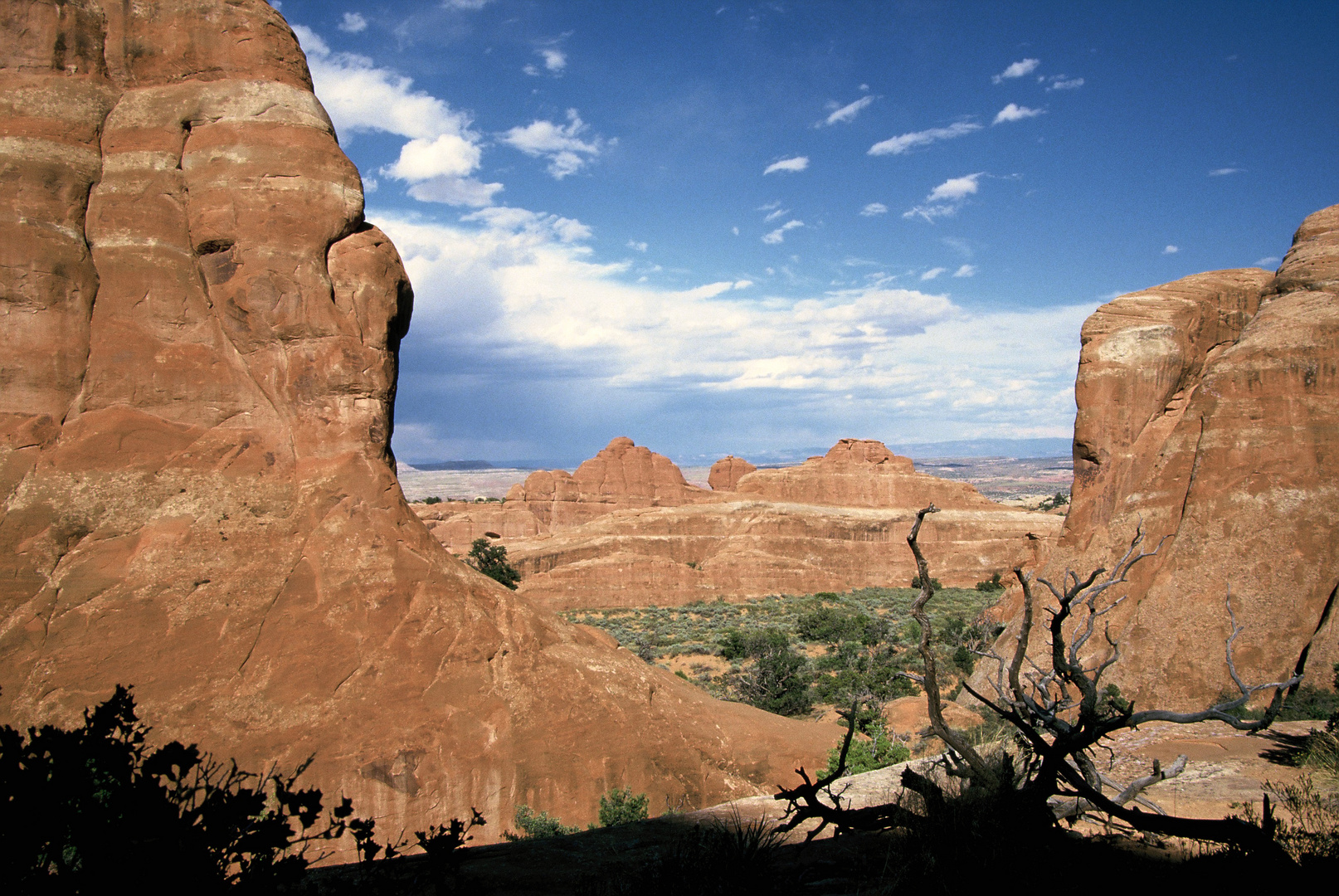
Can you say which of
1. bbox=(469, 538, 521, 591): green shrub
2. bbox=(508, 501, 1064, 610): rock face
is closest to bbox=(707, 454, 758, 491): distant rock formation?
bbox=(508, 501, 1064, 610): rock face

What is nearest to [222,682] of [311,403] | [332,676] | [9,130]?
[332,676]

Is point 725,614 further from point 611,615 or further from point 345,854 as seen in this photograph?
point 345,854

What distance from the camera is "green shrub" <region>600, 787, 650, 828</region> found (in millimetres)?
10906

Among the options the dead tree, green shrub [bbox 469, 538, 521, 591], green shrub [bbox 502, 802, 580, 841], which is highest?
the dead tree

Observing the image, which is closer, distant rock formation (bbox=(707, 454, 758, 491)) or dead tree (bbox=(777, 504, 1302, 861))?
dead tree (bbox=(777, 504, 1302, 861))

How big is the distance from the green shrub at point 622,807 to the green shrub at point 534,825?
0.48 meters

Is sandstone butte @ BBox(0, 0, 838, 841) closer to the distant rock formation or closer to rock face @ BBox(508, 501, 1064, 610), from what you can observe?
rock face @ BBox(508, 501, 1064, 610)

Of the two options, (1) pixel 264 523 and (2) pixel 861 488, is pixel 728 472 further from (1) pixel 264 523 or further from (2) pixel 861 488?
(1) pixel 264 523

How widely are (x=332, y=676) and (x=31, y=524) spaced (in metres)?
4.33

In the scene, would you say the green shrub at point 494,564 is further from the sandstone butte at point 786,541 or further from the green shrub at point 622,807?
the green shrub at point 622,807

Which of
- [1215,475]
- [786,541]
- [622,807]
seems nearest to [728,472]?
[786,541]

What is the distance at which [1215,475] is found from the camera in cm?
1791

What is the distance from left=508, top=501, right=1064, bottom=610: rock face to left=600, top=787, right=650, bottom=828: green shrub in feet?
124

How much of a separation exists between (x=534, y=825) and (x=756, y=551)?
155ft
